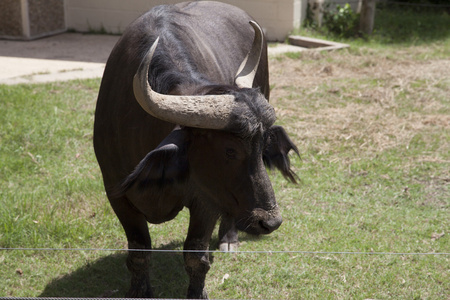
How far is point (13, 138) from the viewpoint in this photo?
248 inches

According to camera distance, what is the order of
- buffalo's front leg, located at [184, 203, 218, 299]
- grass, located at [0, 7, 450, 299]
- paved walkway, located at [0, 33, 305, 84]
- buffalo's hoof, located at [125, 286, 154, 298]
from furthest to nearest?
paved walkway, located at [0, 33, 305, 84]
grass, located at [0, 7, 450, 299]
buffalo's hoof, located at [125, 286, 154, 298]
buffalo's front leg, located at [184, 203, 218, 299]

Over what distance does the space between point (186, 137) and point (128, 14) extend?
29.3 ft

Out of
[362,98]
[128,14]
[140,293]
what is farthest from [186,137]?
[128,14]

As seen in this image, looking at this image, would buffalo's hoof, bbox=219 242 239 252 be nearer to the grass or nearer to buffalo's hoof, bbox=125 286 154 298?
the grass

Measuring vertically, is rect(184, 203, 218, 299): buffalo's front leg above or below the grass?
above

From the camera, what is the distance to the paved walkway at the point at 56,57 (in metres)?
8.59

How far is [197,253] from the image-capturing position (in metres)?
3.78

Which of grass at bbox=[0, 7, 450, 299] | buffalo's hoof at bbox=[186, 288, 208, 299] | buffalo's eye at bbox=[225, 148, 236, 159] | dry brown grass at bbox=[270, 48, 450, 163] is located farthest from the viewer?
dry brown grass at bbox=[270, 48, 450, 163]

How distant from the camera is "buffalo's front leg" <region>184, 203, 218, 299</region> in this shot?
3654 mm

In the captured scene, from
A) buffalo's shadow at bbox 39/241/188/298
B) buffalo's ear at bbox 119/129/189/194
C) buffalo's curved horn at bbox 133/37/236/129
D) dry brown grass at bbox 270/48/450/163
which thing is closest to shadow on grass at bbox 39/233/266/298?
buffalo's shadow at bbox 39/241/188/298

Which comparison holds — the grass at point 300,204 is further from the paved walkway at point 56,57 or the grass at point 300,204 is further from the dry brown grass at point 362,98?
the paved walkway at point 56,57

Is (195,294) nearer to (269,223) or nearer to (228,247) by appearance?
(228,247)

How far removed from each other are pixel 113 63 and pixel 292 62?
583 centimetres

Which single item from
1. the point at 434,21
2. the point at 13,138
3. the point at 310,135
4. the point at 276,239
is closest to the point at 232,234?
the point at 276,239
